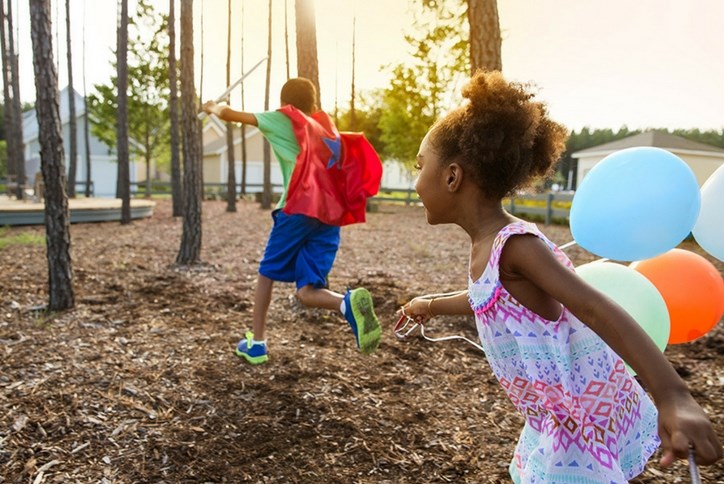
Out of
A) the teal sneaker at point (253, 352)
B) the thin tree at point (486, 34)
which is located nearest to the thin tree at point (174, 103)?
the thin tree at point (486, 34)

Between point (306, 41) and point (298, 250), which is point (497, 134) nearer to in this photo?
point (298, 250)

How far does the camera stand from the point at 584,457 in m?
1.43

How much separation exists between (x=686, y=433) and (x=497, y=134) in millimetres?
820

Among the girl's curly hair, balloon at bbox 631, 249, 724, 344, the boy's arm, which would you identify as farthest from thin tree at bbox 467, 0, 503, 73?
the girl's curly hair

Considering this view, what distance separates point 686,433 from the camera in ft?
3.31

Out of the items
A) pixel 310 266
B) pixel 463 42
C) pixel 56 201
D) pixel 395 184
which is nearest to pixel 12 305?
pixel 56 201

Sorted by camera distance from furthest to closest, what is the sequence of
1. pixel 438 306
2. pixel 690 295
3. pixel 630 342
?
pixel 690 295
pixel 438 306
pixel 630 342

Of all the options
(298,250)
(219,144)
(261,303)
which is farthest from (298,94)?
(219,144)

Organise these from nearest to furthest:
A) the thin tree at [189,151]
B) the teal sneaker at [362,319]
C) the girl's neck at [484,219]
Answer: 1. the girl's neck at [484,219]
2. the teal sneaker at [362,319]
3. the thin tree at [189,151]

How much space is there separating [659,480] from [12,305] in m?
4.81

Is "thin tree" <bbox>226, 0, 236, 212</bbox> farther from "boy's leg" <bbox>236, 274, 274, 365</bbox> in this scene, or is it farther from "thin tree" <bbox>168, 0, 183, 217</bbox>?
"boy's leg" <bbox>236, 274, 274, 365</bbox>

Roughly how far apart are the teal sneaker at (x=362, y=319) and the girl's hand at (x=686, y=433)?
6.69 ft

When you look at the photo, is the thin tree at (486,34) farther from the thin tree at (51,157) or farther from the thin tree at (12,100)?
the thin tree at (12,100)

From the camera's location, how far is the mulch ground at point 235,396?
→ 95.7 inches
